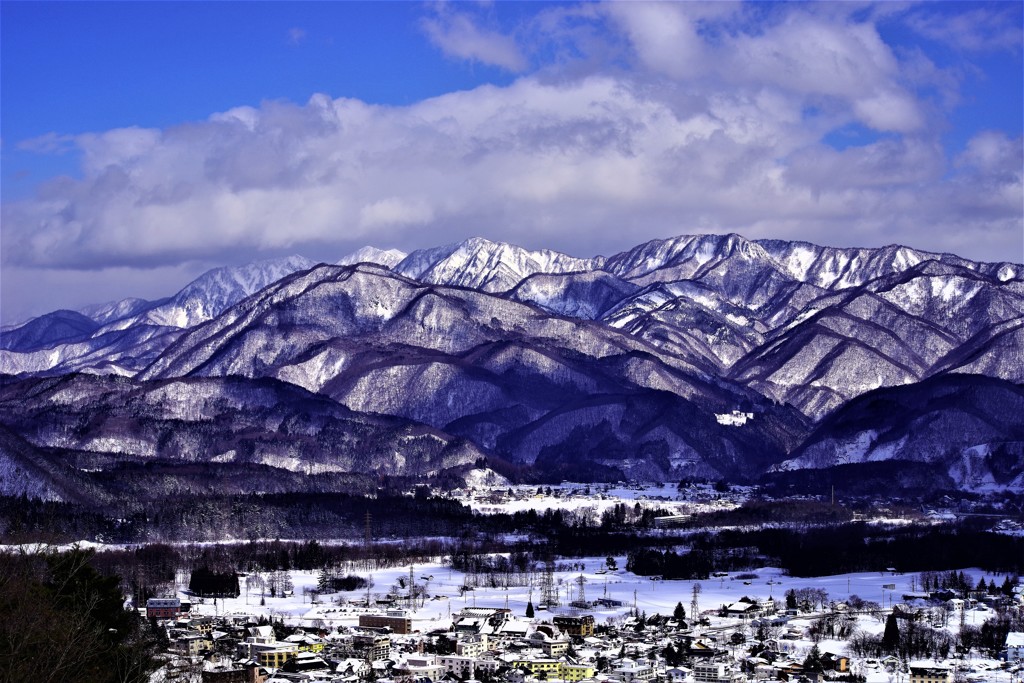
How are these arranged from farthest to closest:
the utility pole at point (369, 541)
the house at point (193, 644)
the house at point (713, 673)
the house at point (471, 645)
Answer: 1. the utility pole at point (369, 541)
2. the house at point (471, 645)
3. the house at point (193, 644)
4. the house at point (713, 673)

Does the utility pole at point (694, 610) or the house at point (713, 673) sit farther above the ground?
the utility pole at point (694, 610)

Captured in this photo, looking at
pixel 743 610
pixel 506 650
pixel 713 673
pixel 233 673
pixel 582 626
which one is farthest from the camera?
pixel 743 610

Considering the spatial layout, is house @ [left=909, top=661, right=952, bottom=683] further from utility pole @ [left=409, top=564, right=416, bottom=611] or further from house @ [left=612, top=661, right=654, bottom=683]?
utility pole @ [left=409, top=564, right=416, bottom=611]

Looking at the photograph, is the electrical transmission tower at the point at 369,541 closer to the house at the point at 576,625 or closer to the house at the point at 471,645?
the house at the point at 576,625

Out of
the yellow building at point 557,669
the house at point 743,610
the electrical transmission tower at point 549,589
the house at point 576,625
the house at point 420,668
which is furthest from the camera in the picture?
the electrical transmission tower at point 549,589

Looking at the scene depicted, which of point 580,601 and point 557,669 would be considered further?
point 580,601

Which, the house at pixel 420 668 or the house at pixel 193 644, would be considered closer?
the house at pixel 420 668

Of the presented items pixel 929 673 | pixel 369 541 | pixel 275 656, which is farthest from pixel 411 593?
pixel 369 541

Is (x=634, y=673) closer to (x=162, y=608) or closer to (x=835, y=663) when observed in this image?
(x=835, y=663)

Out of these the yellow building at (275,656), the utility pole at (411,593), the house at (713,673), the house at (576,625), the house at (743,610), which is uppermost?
the utility pole at (411,593)

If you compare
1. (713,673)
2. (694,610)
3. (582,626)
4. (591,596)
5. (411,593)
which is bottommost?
(713,673)

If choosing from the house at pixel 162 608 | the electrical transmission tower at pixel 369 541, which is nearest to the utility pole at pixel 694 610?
the house at pixel 162 608

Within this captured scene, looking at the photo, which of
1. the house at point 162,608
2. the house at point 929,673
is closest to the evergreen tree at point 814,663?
the house at point 929,673

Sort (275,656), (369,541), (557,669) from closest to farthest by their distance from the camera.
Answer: (557,669)
(275,656)
(369,541)
